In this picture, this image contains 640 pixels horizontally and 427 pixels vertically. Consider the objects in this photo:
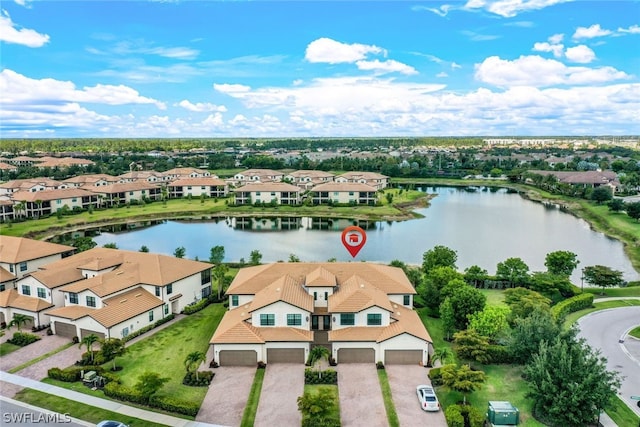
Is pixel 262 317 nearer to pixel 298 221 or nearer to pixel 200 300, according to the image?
pixel 200 300

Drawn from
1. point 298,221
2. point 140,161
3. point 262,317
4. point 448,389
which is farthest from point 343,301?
point 140,161

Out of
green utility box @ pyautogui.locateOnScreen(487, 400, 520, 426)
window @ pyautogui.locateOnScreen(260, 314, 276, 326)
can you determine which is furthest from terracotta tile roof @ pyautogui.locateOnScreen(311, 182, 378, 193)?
green utility box @ pyautogui.locateOnScreen(487, 400, 520, 426)

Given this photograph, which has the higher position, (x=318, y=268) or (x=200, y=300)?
(x=318, y=268)

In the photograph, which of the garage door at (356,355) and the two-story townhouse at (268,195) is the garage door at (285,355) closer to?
the garage door at (356,355)

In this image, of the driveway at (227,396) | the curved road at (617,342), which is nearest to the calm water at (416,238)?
the curved road at (617,342)

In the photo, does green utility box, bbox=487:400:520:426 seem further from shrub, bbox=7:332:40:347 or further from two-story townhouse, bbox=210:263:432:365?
shrub, bbox=7:332:40:347

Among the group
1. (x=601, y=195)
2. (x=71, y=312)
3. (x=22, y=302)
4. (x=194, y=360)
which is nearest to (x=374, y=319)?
(x=194, y=360)

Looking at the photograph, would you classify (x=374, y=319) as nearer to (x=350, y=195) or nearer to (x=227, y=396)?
(x=227, y=396)
